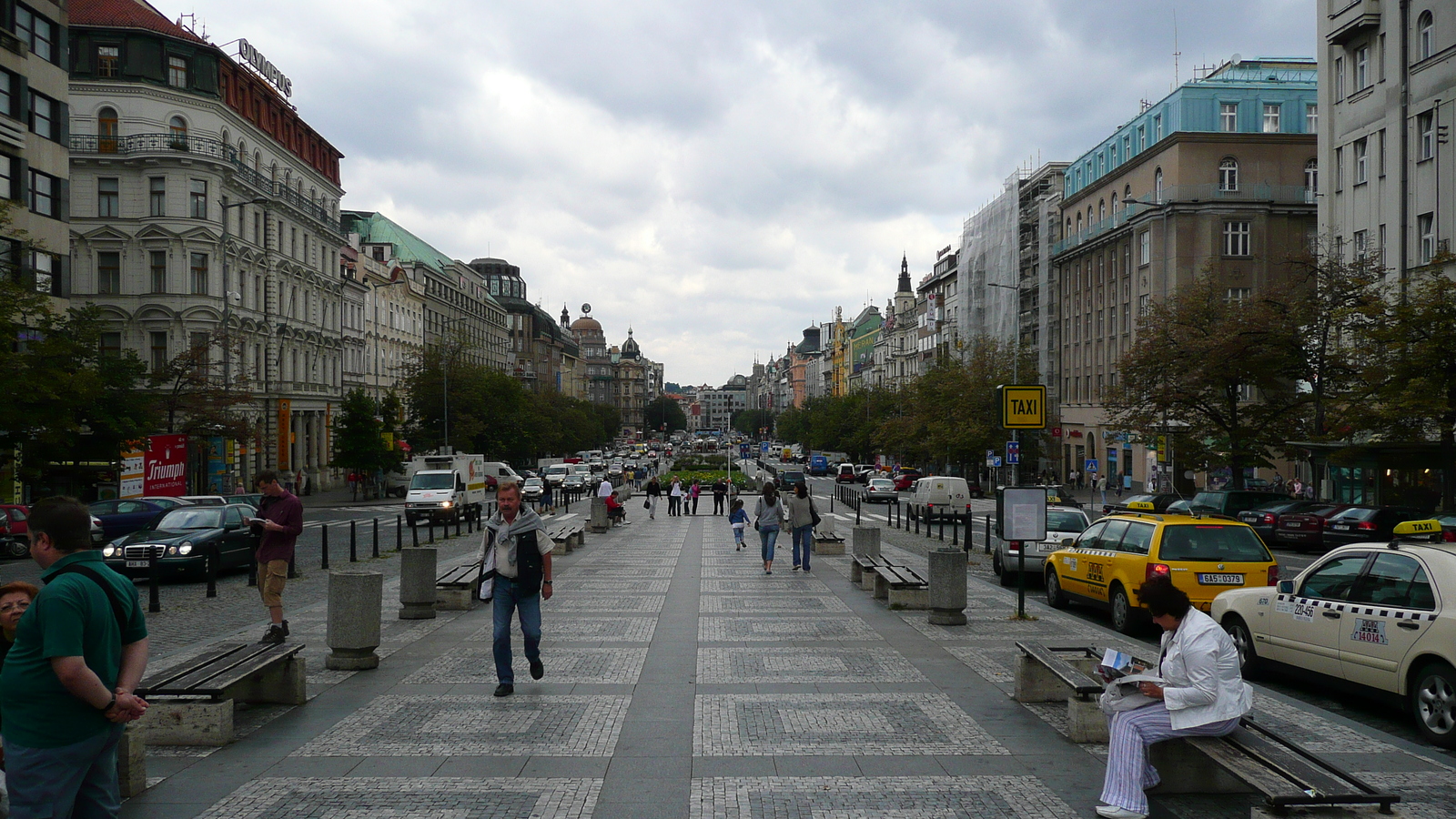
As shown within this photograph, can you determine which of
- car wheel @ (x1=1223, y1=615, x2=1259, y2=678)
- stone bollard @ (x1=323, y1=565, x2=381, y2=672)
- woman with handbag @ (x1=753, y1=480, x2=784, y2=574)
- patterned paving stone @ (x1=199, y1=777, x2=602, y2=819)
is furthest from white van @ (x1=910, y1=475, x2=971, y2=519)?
patterned paving stone @ (x1=199, y1=777, x2=602, y2=819)

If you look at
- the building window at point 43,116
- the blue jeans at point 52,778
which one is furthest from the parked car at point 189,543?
the building window at point 43,116

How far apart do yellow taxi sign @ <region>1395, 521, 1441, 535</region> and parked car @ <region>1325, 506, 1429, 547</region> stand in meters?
12.8

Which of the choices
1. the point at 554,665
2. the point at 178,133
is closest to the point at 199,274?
the point at 178,133

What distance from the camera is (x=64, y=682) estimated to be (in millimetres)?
4320

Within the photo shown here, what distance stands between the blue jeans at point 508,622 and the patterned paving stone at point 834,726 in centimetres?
163

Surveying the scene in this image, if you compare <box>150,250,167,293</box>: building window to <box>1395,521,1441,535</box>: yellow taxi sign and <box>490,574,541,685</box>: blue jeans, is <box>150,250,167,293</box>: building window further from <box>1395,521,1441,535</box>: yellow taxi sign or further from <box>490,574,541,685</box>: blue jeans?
<box>1395,521,1441,535</box>: yellow taxi sign

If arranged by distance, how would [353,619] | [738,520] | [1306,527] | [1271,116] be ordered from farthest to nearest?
[1271,116]
[1306,527]
[738,520]
[353,619]

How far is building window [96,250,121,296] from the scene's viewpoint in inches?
1867

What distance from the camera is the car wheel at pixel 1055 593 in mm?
15617

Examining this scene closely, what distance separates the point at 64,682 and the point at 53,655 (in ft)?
0.40

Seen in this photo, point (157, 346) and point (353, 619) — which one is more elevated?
point (157, 346)

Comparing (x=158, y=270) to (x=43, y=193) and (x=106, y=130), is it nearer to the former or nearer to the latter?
(x=106, y=130)

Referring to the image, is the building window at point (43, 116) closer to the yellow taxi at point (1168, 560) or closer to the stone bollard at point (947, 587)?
the stone bollard at point (947, 587)

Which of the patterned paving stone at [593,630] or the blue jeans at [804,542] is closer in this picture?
the patterned paving stone at [593,630]
